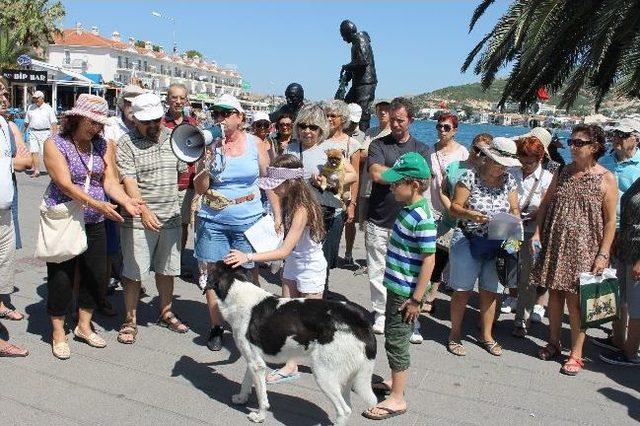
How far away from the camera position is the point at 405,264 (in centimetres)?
356

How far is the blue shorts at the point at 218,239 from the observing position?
4.45 m

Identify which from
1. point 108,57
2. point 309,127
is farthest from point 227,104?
point 108,57

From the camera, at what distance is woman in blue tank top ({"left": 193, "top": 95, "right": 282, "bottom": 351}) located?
439 centimetres

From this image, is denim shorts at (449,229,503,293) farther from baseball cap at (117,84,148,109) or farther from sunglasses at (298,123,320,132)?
baseball cap at (117,84,148,109)

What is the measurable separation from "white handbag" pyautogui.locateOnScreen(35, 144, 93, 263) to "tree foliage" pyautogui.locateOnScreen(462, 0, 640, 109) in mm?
7826

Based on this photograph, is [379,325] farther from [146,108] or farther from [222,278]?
[146,108]

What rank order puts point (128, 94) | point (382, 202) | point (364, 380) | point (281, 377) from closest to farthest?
point (364, 380) < point (281, 377) < point (382, 202) < point (128, 94)

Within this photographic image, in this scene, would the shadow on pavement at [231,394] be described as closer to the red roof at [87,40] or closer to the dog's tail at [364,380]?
the dog's tail at [364,380]

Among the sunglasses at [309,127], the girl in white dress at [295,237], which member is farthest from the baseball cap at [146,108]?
the sunglasses at [309,127]

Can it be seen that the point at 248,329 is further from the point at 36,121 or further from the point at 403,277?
the point at 36,121

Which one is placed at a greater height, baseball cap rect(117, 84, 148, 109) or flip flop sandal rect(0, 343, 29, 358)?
baseball cap rect(117, 84, 148, 109)

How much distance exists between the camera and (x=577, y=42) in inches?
400

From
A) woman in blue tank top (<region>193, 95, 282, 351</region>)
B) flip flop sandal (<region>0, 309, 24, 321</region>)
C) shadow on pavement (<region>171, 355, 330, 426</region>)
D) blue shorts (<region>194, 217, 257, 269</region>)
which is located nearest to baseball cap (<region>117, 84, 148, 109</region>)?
woman in blue tank top (<region>193, 95, 282, 351</region>)

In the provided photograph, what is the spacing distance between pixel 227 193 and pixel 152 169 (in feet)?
2.06
